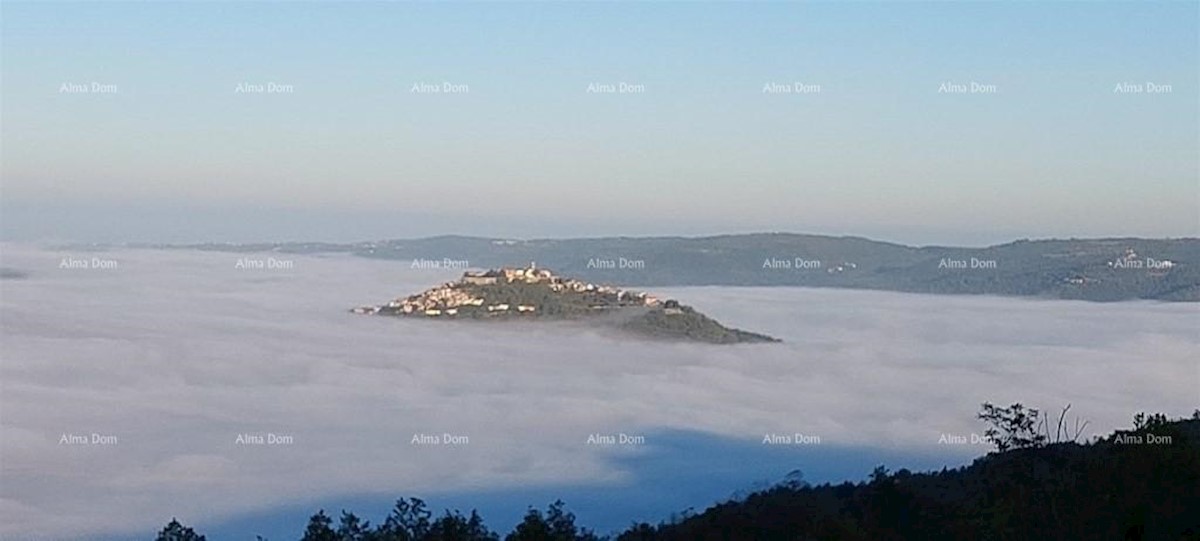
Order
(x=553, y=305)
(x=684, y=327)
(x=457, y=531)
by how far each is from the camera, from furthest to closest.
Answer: (x=553, y=305) → (x=684, y=327) → (x=457, y=531)

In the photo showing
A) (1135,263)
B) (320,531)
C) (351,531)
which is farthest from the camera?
(1135,263)

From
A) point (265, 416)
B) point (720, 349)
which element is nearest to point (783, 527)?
point (265, 416)

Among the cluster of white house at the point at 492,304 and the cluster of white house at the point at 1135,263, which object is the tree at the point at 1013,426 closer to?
the cluster of white house at the point at 1135,263

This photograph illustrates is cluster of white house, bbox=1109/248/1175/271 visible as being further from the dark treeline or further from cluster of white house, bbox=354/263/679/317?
the dark treeline

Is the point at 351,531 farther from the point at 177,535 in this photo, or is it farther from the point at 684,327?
the point at 684,327

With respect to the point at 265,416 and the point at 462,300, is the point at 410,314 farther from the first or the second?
the point at 265,416

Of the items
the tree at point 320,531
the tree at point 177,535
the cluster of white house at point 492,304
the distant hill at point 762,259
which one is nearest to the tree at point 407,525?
the tree at point 320,531

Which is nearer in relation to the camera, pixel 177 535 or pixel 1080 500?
pixel 1080 500

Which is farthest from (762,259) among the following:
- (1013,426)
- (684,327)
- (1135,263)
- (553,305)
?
(1013,426)

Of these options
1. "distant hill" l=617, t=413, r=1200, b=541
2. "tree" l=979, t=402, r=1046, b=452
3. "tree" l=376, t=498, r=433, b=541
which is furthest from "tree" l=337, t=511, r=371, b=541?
"tree" l=979, t=402, r=1046, b=452
